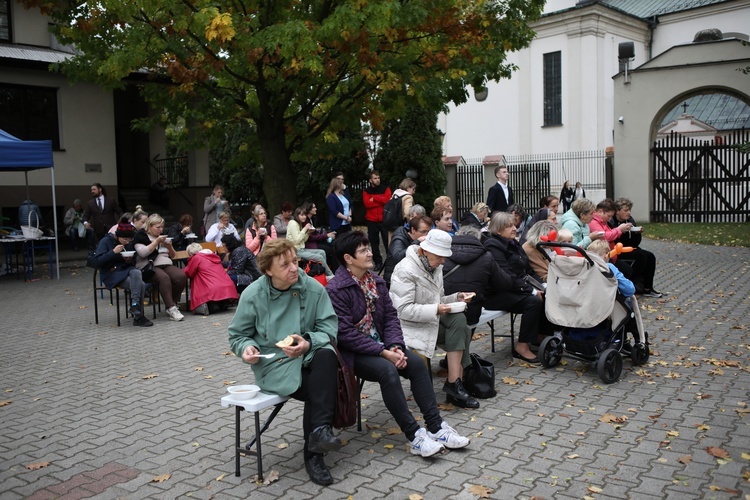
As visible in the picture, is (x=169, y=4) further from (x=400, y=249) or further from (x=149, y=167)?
(x=149, y=167)

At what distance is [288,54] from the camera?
12586 millimetres

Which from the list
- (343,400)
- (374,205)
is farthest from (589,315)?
(374,205)

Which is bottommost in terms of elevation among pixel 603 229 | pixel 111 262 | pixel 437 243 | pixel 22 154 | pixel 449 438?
pixel 449 438

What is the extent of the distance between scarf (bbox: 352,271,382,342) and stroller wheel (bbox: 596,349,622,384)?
233 centimetres

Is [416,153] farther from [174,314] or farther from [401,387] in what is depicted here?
[401,387]

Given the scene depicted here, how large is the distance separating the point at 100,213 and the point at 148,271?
8348mm

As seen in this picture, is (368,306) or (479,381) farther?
(479,381)

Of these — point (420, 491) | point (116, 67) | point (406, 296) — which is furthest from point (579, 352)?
point (116, 67)

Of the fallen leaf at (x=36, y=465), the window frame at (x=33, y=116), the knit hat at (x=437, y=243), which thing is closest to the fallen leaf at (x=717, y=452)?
the knit hat at (x=437, y=243)

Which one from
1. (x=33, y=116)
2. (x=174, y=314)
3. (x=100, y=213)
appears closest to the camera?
(x=174, y=314)

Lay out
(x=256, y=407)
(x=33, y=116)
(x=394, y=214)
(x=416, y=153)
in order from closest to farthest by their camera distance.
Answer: (x=256, y=407) → (x=394, y=214) → (x=33, y=116) → (x=416, y=153)

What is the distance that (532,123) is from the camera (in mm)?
41219

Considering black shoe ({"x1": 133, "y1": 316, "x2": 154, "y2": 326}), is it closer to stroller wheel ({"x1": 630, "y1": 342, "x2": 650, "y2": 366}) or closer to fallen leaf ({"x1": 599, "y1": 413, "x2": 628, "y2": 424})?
stroller wheel ({"x1": 630, "y1": 342, "x2": 650, "y2": 366})

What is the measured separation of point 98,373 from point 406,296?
12.2ft
